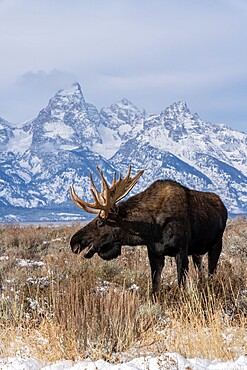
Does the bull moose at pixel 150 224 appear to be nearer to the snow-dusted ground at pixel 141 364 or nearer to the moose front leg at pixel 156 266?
the moose front leg at pixel 156 266

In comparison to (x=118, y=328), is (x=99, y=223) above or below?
above

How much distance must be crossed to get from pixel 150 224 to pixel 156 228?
99 mm

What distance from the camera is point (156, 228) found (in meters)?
8.59

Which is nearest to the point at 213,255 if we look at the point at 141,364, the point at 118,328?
the point at 118,328

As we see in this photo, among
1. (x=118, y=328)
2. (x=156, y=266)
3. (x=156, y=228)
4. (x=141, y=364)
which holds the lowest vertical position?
(x=141, y=364)

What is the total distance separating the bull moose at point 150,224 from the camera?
8.47m

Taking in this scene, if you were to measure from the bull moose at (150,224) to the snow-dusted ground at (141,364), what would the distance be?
3.01 meters

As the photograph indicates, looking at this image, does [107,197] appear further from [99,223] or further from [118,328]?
[118,328]

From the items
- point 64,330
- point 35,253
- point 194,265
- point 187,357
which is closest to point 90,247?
point 194,265

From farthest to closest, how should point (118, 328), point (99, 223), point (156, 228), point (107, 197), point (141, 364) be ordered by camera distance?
1. point (99, 223)
2. point (156, 228)
3. point (107, 197)
4. point (118, 328)
5. point (141, 364)

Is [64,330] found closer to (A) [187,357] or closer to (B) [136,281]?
(A) [187,357]

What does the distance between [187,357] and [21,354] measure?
4.79ft

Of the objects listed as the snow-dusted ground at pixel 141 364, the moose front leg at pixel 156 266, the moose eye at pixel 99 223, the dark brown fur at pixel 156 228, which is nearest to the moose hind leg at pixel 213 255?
the dark brown fur at pixel 156 228

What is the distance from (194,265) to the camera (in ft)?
33.0
